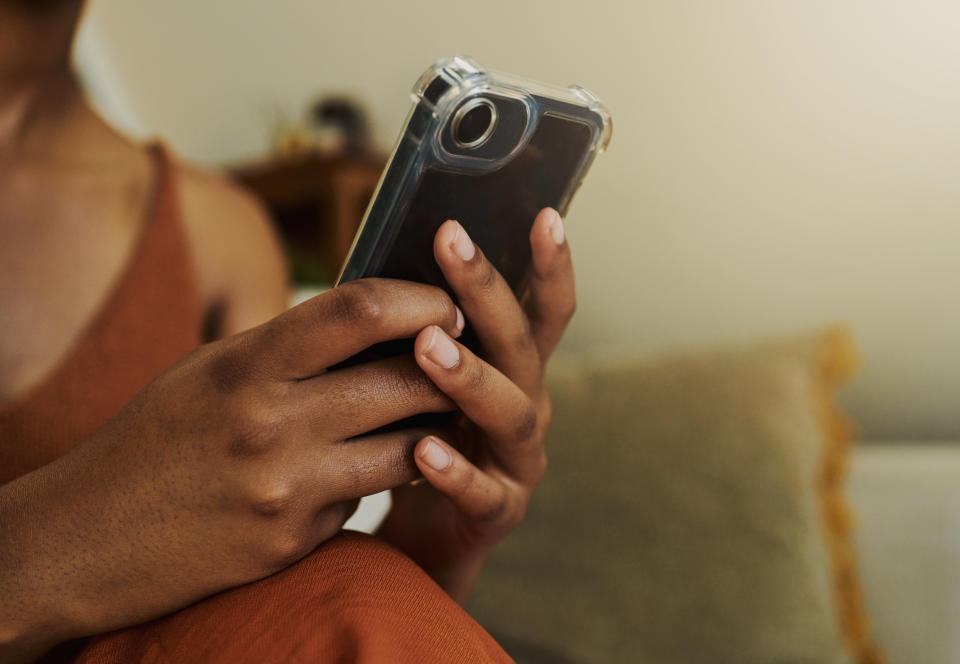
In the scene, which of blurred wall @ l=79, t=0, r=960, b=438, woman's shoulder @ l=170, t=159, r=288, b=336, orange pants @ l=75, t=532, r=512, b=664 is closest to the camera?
orange pants @ l=75, t=532, r=512, b=664

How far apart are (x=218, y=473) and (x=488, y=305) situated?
0.14 m

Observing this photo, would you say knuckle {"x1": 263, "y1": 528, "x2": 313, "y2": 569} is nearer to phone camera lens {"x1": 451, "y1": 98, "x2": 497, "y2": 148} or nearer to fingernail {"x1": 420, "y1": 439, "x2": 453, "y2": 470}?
fingernail {"x1": 420, "y1": 439, "x2": 453, "y2": 470}

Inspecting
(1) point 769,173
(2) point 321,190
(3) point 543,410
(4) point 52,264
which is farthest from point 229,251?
(2) point 321,190

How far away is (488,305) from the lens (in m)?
0.35

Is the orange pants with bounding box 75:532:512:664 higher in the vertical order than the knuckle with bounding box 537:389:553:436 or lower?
lower

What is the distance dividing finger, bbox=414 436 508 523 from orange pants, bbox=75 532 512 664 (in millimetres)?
42

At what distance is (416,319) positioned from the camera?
0.32 meters

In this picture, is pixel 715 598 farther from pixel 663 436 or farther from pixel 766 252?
pixel 766 252

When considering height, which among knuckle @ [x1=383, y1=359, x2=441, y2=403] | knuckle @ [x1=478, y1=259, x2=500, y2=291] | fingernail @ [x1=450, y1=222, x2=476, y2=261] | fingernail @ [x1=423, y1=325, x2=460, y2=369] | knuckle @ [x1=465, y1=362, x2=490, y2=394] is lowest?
knuckle @ [x1=383, y1=359, x2=441, y2=403]

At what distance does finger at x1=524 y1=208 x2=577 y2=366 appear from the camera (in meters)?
0.37

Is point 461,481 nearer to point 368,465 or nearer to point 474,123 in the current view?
point 368,465

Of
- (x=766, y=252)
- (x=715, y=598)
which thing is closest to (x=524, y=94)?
(x=715, y=598)

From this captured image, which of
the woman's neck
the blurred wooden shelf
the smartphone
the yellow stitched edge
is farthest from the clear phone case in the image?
the blurred wooden shelf

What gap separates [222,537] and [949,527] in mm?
828
